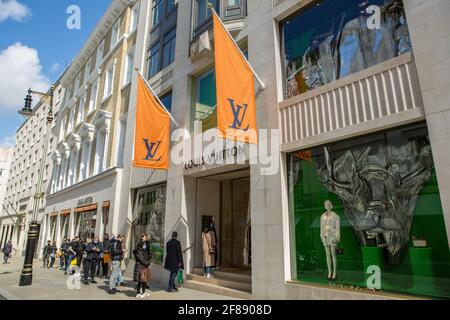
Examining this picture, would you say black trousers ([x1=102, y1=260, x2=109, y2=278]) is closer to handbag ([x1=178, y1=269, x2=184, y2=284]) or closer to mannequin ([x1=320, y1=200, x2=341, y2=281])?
handbag ([x1=178, y1=269, x2=184, y2=284])

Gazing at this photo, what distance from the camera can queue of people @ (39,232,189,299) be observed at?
9422 millimetres

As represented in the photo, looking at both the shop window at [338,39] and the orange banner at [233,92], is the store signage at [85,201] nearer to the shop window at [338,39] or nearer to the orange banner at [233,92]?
the orange banner at [233,92]

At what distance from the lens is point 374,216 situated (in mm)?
6645

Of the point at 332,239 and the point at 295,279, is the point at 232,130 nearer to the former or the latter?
the point at 332,239

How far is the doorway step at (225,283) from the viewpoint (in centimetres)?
907

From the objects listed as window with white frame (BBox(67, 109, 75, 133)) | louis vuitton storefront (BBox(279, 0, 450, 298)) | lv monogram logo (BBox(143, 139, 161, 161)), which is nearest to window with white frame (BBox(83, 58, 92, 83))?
window with white frame (BBox(67, 109, 75, 133))

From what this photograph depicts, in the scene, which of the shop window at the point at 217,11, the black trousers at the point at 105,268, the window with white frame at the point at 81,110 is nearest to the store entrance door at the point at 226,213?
the black trousers at the point at 105,268

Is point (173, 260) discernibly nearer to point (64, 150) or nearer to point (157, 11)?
point (157, 11)

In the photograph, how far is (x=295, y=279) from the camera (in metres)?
7.94

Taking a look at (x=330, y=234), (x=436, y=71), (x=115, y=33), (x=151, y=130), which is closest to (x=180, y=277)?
(x=151, y=130)

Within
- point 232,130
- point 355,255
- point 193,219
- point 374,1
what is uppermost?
point 374,1

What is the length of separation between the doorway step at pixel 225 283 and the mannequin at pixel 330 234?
259 centimetres

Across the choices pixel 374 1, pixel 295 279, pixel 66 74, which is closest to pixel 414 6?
pixel 374 1

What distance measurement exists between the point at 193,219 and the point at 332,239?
604 centimetres
